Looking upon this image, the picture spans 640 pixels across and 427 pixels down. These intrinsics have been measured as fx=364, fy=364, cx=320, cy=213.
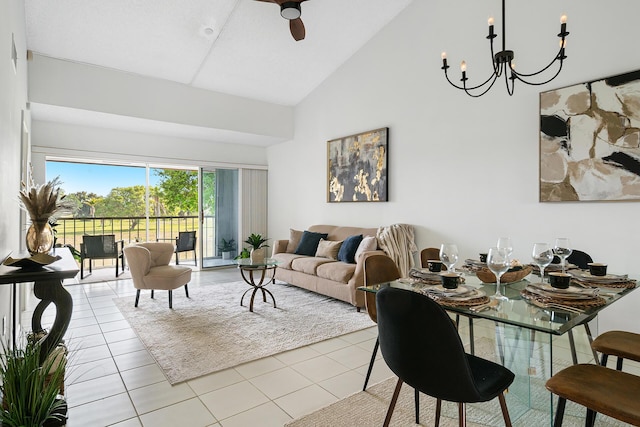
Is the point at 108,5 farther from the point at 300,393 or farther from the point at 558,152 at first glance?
the point at 558,152

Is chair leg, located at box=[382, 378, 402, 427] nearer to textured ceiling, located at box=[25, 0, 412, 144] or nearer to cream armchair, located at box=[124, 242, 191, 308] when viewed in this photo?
cream armchair, located at box=[124, 242, 191, 308]

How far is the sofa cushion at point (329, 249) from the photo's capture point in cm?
523

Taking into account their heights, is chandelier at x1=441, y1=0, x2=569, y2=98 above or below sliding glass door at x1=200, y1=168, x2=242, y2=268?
above

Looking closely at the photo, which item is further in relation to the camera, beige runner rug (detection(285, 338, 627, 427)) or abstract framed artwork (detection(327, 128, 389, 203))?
abstract framed artwork (detection(327, 128, 389, 203))

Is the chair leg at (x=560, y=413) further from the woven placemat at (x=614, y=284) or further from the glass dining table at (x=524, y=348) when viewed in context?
the woven placemat at (x=614, y=284)

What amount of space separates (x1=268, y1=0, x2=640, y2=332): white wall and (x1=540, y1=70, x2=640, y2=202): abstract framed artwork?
0.10 meters

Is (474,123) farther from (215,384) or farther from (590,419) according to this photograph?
(215,384)

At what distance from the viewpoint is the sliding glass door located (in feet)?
→ 23.5

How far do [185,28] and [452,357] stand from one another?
15.5 ft

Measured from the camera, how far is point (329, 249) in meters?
5.28

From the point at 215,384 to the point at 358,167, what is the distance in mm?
3756

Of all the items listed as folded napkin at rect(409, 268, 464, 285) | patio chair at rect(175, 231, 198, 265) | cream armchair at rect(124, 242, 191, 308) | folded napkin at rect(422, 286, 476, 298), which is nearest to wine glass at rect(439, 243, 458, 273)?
folded napkin at rect(409, 268, 464, 285)

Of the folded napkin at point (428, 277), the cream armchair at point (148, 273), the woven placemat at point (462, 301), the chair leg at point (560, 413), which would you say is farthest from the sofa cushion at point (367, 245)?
the chair leg at point (560, 413)

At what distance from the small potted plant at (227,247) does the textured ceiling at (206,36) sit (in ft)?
9.90
